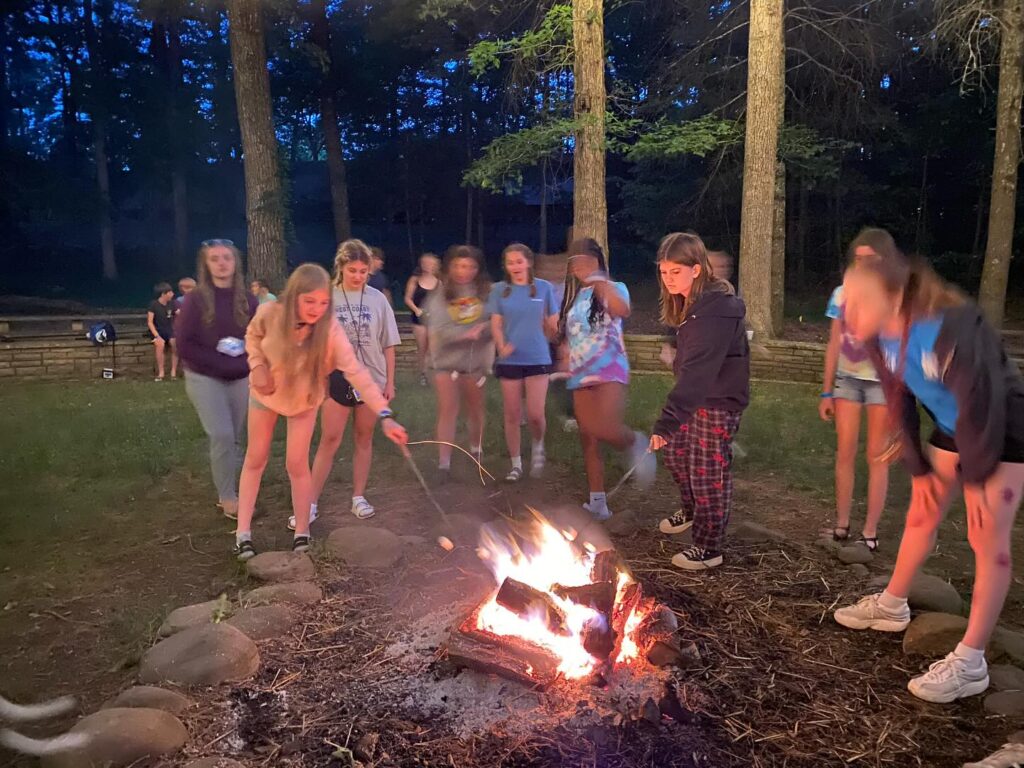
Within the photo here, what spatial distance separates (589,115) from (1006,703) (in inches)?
368

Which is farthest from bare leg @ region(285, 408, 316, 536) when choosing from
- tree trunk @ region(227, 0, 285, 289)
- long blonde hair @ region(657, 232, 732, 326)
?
tree trunk @ region(227, 0, 285, 289)

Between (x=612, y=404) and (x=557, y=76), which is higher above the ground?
(x=557, y=76)

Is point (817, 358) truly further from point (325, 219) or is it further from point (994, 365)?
point (325, 219)

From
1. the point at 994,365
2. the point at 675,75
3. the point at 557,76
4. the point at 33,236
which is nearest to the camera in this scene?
the point at 994,365

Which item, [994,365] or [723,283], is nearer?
[994,365]

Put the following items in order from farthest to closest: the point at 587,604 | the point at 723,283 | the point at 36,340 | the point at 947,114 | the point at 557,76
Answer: the point at 947,114 → the point at 557,76 → the point at 36,340 → the point at 723,283 → the point at 587,604

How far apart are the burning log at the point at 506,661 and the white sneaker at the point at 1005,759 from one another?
1.47 meters

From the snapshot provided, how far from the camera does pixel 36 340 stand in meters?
11.1

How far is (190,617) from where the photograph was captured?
352cm

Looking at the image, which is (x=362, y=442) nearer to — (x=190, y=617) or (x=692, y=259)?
(x=190, y=617)

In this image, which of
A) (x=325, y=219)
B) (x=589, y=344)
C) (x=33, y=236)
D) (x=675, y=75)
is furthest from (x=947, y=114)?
(x=33, y=236)

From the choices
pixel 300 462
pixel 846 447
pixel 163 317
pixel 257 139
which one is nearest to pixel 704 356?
pixel 846 447

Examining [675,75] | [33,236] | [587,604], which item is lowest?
[587,604]

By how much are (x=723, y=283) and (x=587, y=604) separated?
179 cm
